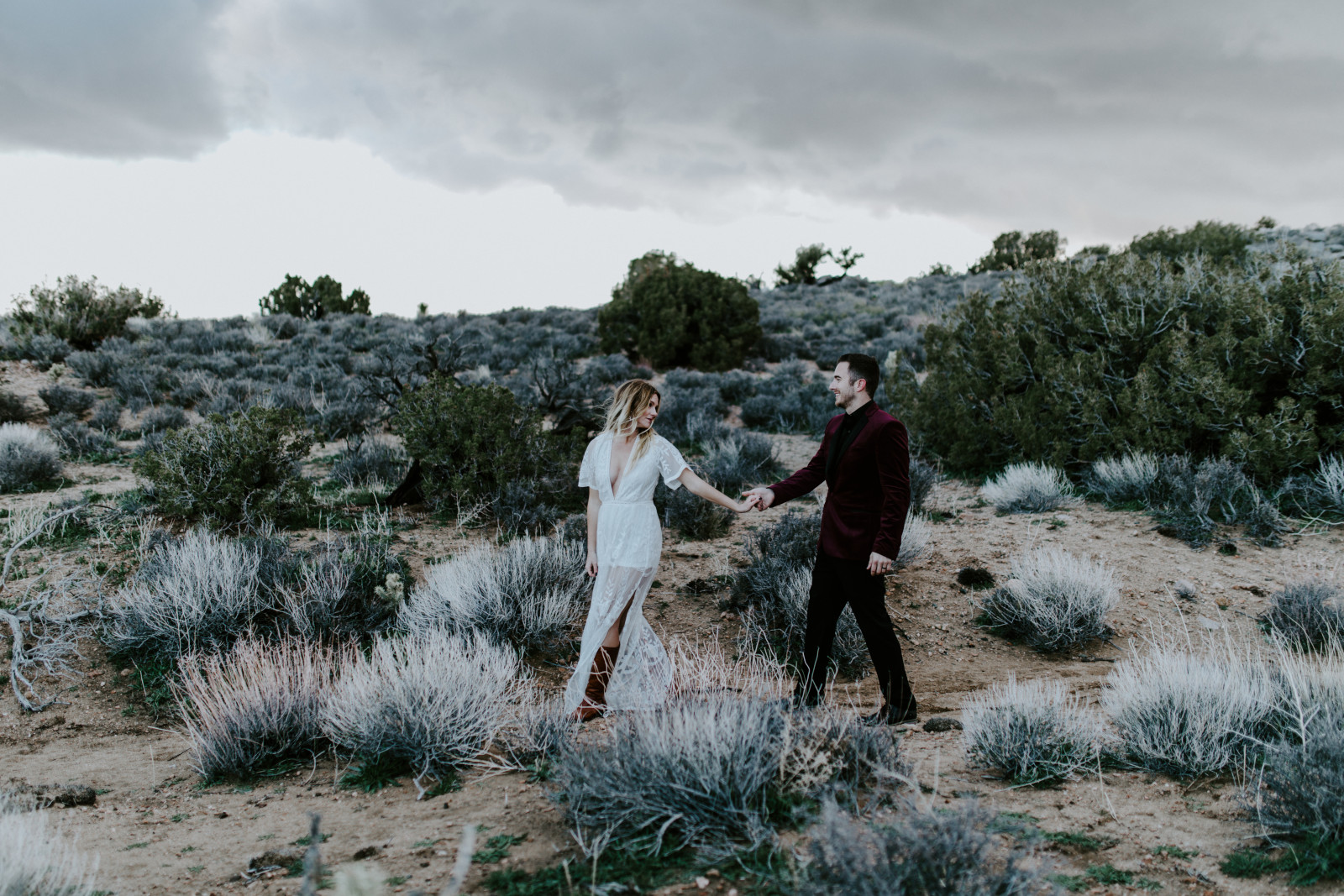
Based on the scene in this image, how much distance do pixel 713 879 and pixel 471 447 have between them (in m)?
6.39

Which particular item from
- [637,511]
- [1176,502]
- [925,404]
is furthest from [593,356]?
[637,511]

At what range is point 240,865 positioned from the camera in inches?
118

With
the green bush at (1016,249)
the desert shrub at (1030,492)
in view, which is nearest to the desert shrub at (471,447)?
the desert shrub at (1030,492)

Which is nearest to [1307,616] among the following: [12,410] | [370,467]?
[370,467]

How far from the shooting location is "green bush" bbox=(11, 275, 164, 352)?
17.4 meters

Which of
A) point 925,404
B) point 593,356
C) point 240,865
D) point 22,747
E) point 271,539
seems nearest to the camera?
point 240,865

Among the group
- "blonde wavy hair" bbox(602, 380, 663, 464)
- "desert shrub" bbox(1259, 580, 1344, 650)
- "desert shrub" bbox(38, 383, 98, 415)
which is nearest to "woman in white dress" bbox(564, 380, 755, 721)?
"blonde wavy hair" bbox(602, 380, 663, 464)

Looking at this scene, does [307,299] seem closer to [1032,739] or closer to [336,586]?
[336,586]

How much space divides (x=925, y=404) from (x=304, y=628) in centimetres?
871

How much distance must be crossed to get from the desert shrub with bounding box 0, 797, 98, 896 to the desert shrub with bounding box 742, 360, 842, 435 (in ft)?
35.5

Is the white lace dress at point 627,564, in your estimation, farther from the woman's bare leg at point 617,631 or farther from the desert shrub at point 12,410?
the desert shrub at point 12,410

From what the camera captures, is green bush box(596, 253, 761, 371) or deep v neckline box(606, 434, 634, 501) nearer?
deep v neckline box(606, 434, 634, 501)

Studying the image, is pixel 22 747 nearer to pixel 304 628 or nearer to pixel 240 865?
pixel 304 628

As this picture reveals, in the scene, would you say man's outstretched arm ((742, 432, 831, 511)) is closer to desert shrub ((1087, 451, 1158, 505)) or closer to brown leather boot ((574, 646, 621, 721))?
brown leather boot ((574, 646, 621, 721))
